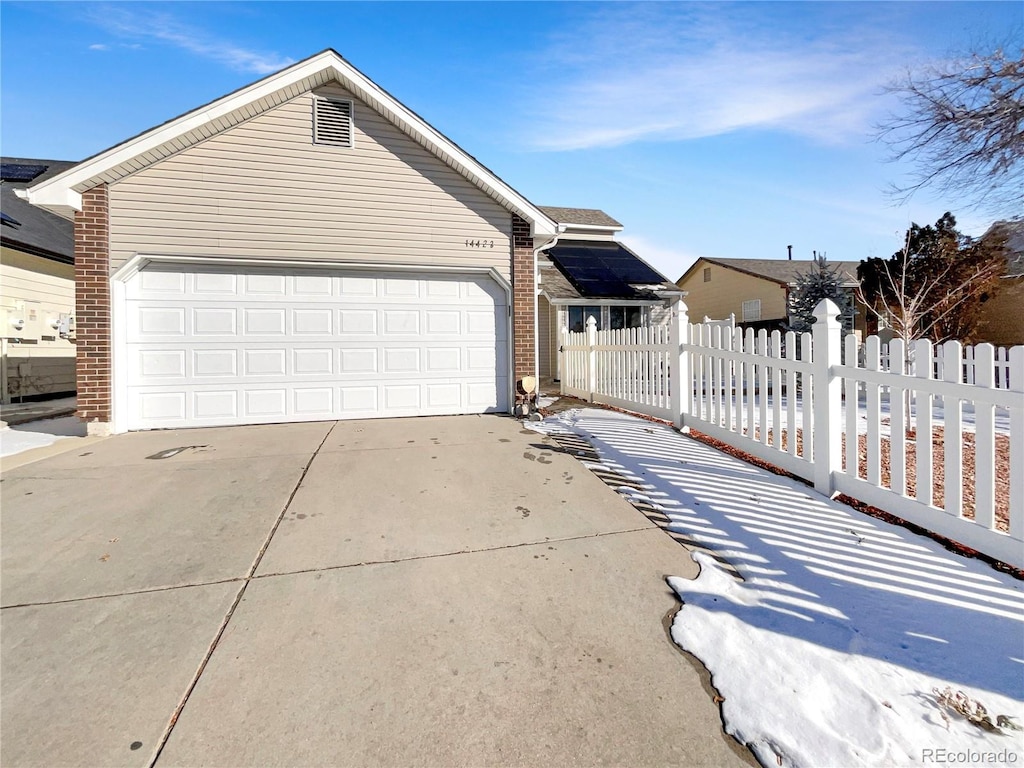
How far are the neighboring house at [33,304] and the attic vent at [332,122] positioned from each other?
23.0ft

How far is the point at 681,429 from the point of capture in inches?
241

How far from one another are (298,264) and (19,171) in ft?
45.1

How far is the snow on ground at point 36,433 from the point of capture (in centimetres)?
596

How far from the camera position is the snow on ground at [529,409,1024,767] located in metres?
1.62

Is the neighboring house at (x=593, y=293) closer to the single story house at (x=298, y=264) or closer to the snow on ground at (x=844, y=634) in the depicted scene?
the single story house at (x=298, y=264)

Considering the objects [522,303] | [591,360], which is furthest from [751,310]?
[522,303]

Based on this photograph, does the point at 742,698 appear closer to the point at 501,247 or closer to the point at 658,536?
the point at 658,536

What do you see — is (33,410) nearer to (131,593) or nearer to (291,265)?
(291,265)

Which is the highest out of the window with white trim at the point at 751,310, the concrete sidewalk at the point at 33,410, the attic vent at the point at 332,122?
the attic vent at the point at 332,122

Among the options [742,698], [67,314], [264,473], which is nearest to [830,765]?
[742,698]

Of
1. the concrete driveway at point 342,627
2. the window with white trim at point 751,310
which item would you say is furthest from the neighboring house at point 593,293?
the concrete driveway at point 342,627

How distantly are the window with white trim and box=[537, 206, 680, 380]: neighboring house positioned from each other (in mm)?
9258

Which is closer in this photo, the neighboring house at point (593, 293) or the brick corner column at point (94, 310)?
the brick corner column at point (94, 310)

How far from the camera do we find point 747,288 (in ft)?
75.7
